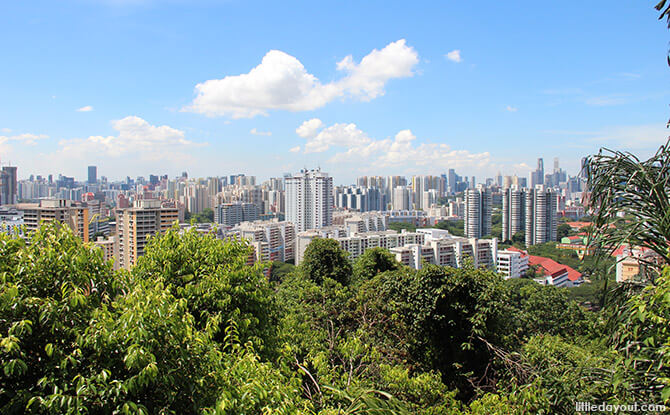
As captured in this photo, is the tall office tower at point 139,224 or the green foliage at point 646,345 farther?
the tall office tower at point 139,224

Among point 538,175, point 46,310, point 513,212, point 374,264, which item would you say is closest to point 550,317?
point 374,264

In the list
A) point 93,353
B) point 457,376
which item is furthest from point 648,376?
point 457,376

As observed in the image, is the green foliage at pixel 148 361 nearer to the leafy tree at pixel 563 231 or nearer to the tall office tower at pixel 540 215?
the tall office tower at pixel 540 215

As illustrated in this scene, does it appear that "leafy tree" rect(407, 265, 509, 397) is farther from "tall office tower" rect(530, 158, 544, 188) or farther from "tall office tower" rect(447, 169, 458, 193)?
"tall office tower" rect(447, 169, 458, 193)

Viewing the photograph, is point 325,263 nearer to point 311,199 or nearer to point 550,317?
point 550,317

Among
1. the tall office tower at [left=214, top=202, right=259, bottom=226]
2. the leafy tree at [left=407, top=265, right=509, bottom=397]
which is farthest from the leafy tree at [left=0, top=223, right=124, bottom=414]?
the tall office tower at [left=214, top=202, right=259, bottom=226]

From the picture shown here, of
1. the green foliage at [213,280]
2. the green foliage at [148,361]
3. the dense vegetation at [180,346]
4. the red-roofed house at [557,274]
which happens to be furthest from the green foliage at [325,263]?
the red-roofed house at [557,274]

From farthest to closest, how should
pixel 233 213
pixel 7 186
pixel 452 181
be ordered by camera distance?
pixel 452 181 < pixel 233 213 < pixel 7 186
